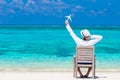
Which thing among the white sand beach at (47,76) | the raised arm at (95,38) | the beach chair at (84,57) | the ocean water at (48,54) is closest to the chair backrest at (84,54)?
the beach chair at (84,57)

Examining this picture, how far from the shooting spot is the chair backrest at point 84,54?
9781 mm

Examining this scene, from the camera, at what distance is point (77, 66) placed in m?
9.79

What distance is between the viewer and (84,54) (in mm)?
9789

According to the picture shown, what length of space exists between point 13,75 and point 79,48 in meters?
1.77

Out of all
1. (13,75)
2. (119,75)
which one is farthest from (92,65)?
(13,75)

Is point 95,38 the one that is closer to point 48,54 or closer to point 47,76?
point 47,76

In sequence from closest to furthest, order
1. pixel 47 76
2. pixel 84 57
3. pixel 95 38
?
pixel 84 57 < pixel 95 38 < pixel 47 76

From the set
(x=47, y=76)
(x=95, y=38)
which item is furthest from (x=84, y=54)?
(x=47, y=76)

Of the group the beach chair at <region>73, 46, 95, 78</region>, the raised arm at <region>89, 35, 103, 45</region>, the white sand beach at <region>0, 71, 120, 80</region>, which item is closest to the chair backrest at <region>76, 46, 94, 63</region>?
the beach chair at <region>73, 46, 95, 78</region>

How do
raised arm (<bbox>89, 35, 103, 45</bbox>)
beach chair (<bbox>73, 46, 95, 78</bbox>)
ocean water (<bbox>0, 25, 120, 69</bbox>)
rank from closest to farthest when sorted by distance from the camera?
beach chair (<bbox>73, 46, 95, 78</bbox>) < raised arm (<bbox>89, 35, 103, 45</bbox>) < ocean water (<bbox>0, 25, 120, 69</bbox>)

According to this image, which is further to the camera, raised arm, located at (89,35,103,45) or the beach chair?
raised arm, located at (89,35,103,45)

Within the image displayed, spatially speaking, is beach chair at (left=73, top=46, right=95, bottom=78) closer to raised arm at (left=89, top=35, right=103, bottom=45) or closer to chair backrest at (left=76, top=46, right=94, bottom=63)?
chair backrest at (left=76, top=46, right=94, bottom=63)

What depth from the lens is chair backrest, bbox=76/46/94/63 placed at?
9781 mm

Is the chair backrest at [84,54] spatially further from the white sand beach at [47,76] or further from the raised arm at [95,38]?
the white sand beach at [47,76]
